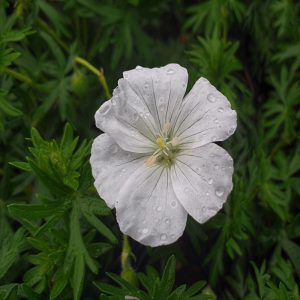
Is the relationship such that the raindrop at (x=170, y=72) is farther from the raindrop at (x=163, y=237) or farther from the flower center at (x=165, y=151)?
the raindrop at (x=163, y=237)

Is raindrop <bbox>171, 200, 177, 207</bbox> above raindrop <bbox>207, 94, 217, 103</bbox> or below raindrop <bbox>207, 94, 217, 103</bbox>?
below

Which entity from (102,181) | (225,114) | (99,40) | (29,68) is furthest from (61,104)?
(225,114)

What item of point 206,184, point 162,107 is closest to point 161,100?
point 162,107

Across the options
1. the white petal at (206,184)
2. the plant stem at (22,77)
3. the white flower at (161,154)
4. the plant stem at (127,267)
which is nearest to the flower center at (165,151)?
the white flower at (161,154)

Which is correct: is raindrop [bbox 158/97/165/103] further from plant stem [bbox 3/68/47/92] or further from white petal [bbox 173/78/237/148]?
plant stem [bbox 3/68/47/92]

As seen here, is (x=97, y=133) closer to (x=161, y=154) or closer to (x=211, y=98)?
(x=161, y=154)

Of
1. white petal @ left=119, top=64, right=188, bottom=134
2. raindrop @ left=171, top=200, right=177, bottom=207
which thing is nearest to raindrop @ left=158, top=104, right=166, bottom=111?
white petal @ left=119, top=64, right=188, bottom=134
